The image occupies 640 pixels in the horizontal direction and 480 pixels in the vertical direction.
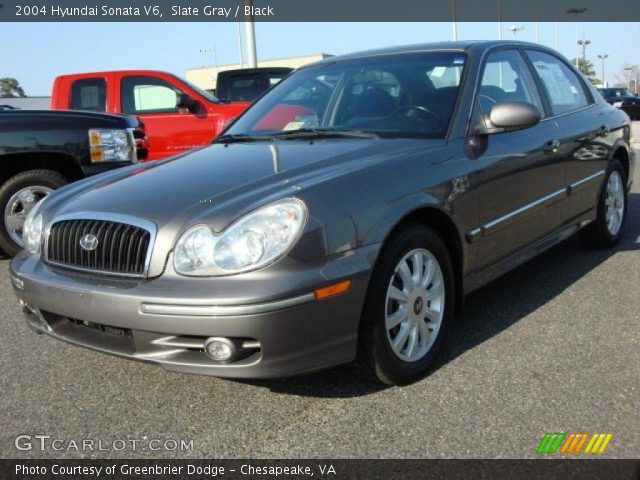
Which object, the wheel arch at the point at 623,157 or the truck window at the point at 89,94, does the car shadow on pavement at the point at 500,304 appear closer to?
the wheel arch at the point at 623,157

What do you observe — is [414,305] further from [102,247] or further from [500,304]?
[102,247]

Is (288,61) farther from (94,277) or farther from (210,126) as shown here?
(94,277)

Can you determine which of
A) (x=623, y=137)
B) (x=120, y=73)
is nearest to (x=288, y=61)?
(x=120, y=73)

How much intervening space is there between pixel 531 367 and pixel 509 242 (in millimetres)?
Answer: 842

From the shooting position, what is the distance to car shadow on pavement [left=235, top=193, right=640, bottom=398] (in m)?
3.03

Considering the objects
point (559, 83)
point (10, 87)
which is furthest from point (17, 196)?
point (10, 87)

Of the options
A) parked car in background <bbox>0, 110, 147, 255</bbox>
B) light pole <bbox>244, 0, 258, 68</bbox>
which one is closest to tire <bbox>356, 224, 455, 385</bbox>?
parked car in background <bbox>0, 110, 147, 255</bbox>

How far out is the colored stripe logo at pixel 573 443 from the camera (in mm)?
2426

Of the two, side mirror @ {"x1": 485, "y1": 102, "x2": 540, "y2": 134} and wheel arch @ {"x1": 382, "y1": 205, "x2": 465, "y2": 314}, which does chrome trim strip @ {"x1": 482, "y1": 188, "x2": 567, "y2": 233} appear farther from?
side mirror @ {"x1": 485, "y1": 102, "x2": 540, "y2": 134}

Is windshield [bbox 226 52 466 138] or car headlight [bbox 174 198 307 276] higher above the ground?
windshield [bbox 226 52 466 138]

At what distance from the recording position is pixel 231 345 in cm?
251

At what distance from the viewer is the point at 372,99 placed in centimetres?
380

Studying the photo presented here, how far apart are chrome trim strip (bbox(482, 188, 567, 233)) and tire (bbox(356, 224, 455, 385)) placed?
41cm

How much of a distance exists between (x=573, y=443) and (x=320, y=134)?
6.54 ft
